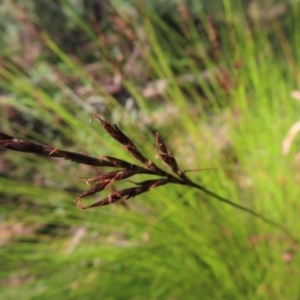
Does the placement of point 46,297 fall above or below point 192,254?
below

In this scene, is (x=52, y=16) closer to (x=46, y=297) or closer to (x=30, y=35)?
(x=30, y=35)

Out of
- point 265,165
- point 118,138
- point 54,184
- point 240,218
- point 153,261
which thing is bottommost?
point 54,184

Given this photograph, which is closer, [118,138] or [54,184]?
[118,138]

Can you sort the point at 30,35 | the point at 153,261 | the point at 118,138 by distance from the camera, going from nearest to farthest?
the point at 118,138, the point at 153,261, the point at 30,35

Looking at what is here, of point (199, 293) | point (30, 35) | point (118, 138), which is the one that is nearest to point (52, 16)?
point (30, 35)

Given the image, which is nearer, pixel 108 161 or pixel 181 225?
pixel 108 161

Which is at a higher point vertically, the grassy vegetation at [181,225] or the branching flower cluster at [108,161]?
the branching flower cluster at [108,161]

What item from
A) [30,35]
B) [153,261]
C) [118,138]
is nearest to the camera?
[118,138]

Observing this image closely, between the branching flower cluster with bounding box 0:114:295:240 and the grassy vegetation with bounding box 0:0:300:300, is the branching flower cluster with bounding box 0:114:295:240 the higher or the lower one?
the higher one

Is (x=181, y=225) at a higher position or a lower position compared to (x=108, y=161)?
lower

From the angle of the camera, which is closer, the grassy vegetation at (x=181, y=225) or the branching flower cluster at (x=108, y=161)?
the branching flower cluster at (x=108, y=161)

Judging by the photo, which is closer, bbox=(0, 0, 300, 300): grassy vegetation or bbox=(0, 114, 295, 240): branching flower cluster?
bbox=(0, 114, 295, 240): branching flower cluster
